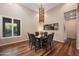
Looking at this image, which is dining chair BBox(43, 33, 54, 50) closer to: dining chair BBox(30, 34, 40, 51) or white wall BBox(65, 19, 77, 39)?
dining chair BBox(30, 34, 40, 51)

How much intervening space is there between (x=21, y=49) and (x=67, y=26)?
138cm

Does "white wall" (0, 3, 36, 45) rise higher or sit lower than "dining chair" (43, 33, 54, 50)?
higher

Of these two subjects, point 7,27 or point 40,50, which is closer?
point 7,27

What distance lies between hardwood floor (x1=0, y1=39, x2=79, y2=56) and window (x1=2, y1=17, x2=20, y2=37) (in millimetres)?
308

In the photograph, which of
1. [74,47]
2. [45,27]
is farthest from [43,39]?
[74,47]

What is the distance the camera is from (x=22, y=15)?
2.44 metres

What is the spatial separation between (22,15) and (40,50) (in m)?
1.06

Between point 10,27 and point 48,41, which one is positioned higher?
point 10,27

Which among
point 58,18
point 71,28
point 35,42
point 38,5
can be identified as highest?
point 38,5

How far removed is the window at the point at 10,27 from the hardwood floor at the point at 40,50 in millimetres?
308

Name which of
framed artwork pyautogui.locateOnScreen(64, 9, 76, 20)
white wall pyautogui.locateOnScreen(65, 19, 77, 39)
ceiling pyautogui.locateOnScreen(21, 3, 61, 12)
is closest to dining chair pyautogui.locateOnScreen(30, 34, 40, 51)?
ceiling pyautogui.locateOnScreen(21, 3, 61, 12)

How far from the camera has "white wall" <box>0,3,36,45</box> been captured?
90.0 inches

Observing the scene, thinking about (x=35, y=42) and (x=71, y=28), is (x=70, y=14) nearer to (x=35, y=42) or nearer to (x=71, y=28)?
(x=71, y=28)

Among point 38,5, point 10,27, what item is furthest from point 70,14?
point 10,27
